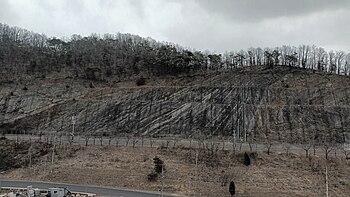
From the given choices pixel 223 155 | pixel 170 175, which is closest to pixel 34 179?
pixel 170 175

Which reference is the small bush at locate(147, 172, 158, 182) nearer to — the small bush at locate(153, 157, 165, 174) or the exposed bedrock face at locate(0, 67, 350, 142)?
the small bush at locate(153, 157, 165, 174)

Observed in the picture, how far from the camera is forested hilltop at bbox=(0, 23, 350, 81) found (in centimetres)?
7038

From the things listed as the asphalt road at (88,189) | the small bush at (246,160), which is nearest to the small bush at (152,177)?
the asphalt road at (88,189)

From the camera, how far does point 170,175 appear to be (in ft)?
119

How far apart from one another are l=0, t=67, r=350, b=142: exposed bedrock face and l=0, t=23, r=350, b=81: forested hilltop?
4690 millimetres

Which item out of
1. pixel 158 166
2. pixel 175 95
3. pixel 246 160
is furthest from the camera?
pixel 175 95

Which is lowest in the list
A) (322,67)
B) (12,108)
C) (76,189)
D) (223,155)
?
(76,189)

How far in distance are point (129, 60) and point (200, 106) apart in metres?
25.0

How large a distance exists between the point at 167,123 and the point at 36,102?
2381 centimetres

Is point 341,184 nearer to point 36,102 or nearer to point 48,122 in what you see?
point 48,122

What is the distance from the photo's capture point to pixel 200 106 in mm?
56750

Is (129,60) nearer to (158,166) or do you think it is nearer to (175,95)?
(175,95)

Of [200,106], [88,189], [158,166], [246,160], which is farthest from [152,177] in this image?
[200,106]

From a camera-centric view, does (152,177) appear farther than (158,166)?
No
